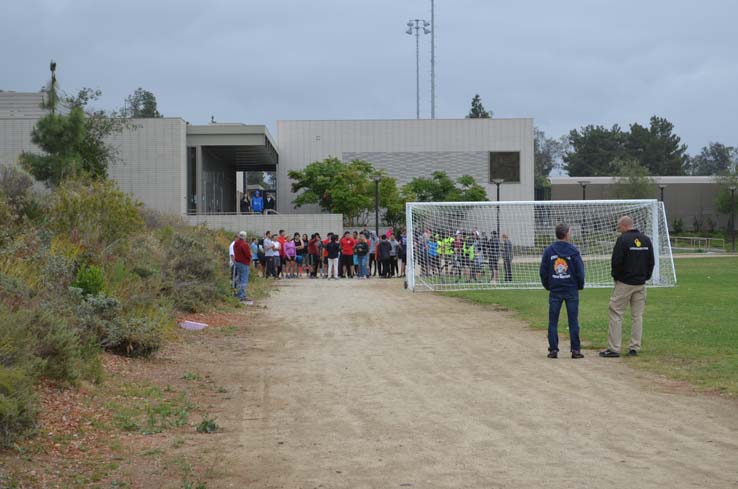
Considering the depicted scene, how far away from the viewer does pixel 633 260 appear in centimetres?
1247

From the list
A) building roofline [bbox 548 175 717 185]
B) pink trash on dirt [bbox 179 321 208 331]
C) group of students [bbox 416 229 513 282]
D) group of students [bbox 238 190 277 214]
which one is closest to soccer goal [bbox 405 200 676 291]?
group of students [bbox 416 229 513 282]

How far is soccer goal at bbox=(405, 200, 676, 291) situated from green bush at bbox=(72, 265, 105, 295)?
46.6 ft

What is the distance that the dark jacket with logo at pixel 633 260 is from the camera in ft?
40.9

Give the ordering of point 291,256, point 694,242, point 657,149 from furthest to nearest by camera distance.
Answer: point 657,149 < point 694,242 < point 291,256

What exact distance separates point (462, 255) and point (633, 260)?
1549 cm

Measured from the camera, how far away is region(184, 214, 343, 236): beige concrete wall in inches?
1768

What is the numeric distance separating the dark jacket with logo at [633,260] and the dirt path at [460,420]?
3.94 feet

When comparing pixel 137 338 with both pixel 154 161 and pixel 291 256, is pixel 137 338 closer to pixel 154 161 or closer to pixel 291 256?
pixel 291 256

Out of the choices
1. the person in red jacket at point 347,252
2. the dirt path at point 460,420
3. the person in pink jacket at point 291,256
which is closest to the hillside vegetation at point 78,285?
Result: the dirt path at point 460,420

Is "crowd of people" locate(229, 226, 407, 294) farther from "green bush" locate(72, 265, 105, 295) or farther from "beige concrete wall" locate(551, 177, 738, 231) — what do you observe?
"beige concrete wall" locate(551, 177, 738, 231)

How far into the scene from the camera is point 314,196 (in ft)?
184

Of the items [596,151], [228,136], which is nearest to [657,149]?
[596,151]

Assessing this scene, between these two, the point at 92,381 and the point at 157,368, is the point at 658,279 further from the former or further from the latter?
the point at 92,381

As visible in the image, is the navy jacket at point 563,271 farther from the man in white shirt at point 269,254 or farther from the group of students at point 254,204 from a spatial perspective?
the group of students at point 254,204
